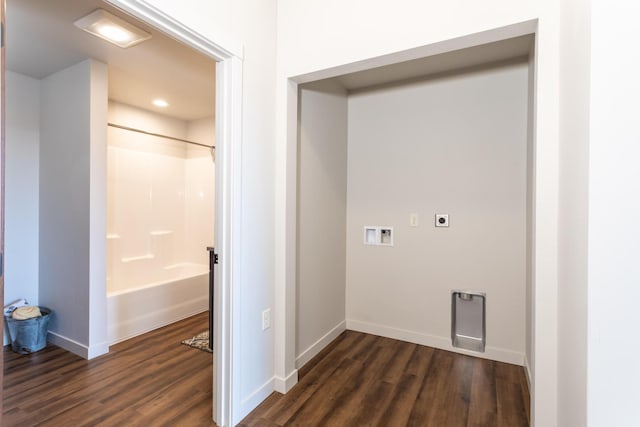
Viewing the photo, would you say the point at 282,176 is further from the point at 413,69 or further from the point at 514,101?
the point at 514,101

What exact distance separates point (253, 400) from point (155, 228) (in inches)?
113

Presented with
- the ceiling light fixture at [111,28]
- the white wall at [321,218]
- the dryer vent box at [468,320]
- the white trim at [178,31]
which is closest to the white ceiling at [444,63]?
the white wall at [321,218]

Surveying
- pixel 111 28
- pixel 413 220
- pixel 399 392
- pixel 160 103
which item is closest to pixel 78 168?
pixel 111 28

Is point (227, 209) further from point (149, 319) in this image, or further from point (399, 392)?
point (149, 319)

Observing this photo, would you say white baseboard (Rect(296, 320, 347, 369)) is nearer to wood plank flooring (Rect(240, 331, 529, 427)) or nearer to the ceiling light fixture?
wood plank flooring (Rect(240, 331, 529, 427))

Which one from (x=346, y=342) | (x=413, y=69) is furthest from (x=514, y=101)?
(x=346, y=342)

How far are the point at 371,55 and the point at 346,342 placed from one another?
2.31m

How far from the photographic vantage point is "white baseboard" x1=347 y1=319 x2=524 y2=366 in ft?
7.98

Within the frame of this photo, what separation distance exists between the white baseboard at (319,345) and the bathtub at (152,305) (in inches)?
64.7

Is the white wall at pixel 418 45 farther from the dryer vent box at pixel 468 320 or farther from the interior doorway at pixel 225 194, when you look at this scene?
the dryer vent box at pixel 468 320

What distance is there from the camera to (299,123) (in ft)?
7.56

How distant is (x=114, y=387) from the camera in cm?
207

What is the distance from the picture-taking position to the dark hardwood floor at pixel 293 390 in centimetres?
178

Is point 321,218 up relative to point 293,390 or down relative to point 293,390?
up
